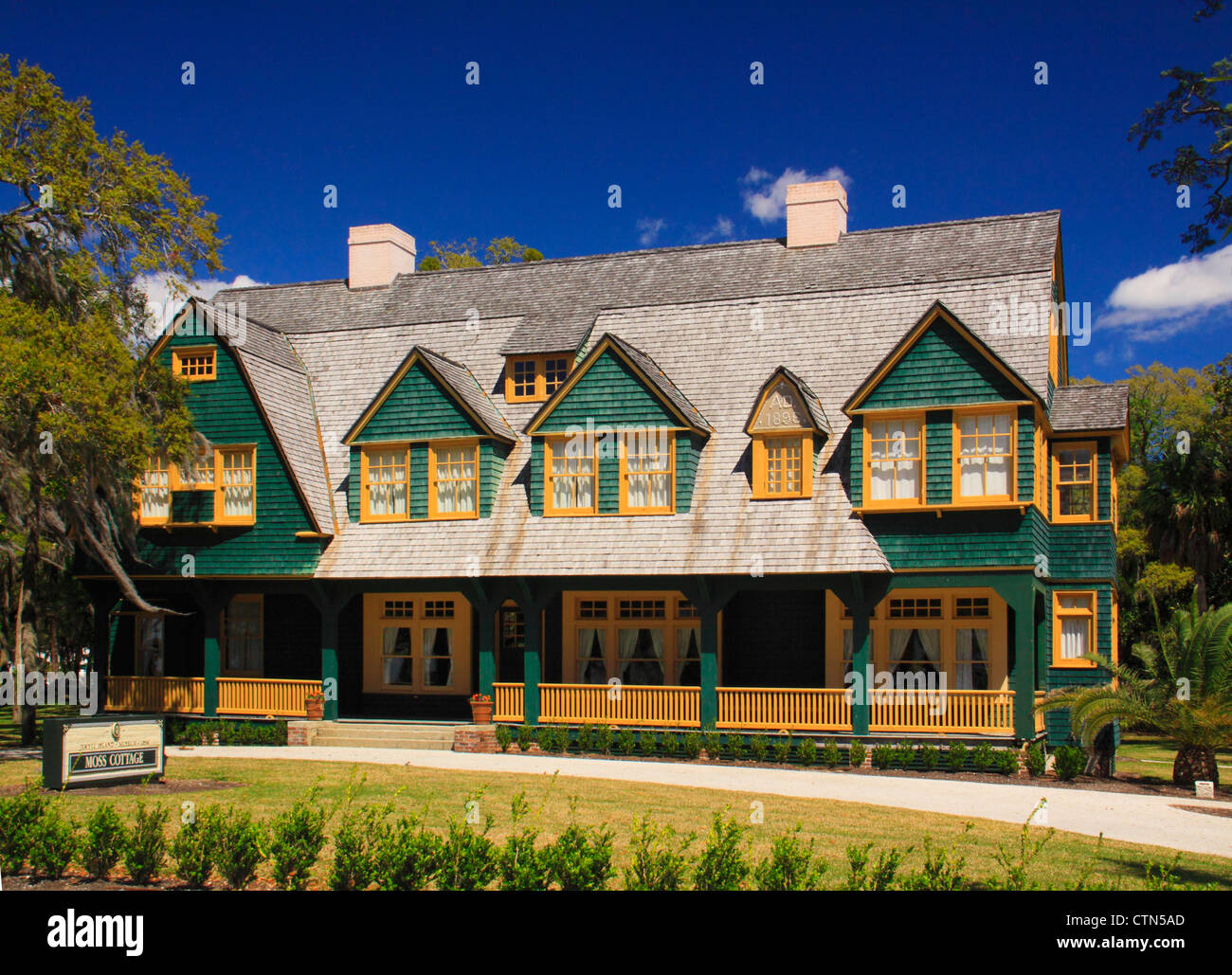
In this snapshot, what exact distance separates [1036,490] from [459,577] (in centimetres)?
1142

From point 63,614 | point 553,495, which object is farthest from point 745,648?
point 63,614

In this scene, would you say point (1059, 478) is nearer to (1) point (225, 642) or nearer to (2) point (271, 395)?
(2) point (271, 395)

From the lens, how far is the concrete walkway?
16562 mm

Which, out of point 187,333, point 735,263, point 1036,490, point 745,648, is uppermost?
point 735,263

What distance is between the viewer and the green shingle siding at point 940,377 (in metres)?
23.2

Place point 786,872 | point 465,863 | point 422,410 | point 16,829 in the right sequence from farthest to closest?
1. point 422,410
2. point 16,829
3. point 465,863
4. point 786,872

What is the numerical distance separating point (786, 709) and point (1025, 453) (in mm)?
6501

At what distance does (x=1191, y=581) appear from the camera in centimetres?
4253

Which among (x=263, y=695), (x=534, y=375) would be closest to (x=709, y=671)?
(x=534, y=375)

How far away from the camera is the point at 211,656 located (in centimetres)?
2736

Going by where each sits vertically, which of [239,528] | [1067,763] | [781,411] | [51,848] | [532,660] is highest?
[781,411]

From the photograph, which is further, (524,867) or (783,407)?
(783,407)

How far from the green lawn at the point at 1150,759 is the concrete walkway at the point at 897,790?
4216 mm
